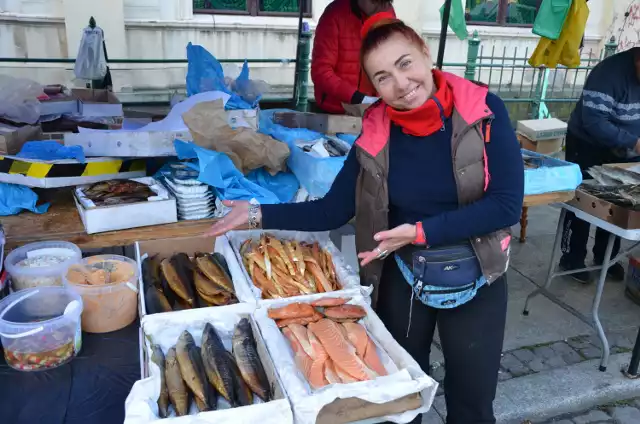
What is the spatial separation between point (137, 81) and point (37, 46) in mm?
1905

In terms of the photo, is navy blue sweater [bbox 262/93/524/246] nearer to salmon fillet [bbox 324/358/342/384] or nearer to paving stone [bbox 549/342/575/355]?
salmon fillet [bbox 324/358/342/384]

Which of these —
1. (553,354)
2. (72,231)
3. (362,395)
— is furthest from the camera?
(553,354)

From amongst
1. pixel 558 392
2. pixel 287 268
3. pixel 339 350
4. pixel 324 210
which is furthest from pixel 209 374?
pixel 558 392

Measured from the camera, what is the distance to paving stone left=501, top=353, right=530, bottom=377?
353 cm

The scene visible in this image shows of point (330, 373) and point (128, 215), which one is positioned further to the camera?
point (128, 215)

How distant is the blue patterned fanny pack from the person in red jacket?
224cm

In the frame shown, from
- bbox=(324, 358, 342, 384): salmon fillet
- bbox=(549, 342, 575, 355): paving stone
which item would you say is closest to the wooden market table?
bbox=(324, 358, 342, 384): salmon fillet

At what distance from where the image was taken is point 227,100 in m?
3.19

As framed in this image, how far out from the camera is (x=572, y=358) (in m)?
3.70

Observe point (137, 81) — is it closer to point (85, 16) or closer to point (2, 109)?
point (85, 16)

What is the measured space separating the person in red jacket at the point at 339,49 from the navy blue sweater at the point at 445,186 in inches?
81.3

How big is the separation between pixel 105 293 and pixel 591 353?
3405 mm

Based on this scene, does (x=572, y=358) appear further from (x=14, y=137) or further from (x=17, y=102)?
(x=17, y=102)

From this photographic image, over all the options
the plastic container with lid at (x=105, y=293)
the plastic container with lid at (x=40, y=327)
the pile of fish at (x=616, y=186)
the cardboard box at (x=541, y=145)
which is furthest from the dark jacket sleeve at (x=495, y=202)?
the cardboard box at (x=541, y=145)
